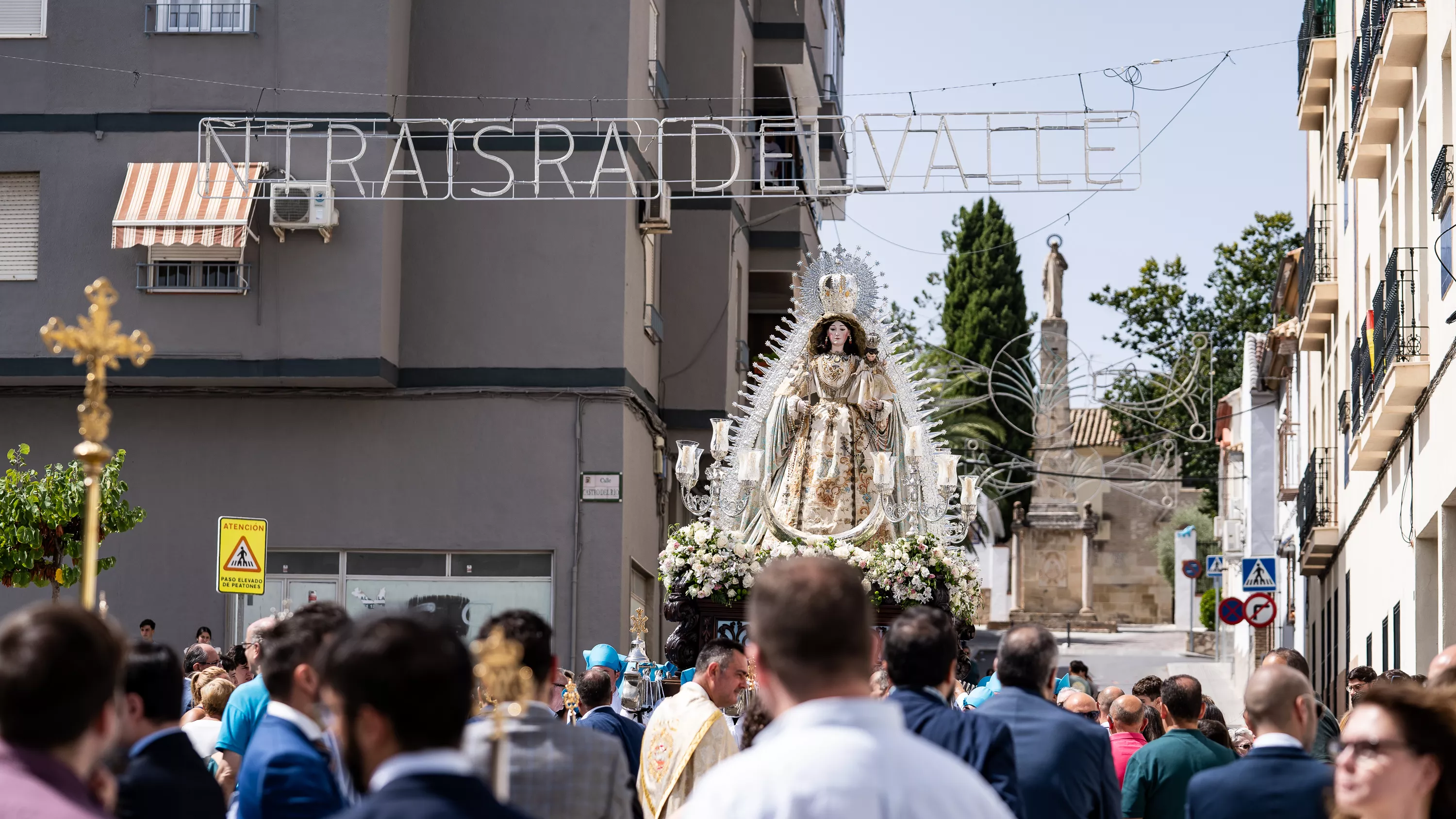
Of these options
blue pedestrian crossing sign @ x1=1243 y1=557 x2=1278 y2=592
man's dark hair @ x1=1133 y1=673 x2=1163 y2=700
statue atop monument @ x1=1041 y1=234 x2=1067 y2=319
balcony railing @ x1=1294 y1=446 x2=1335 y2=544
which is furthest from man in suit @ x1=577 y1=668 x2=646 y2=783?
statue atop monument @ x1=1041 y1=234 x2=1067 y2=319

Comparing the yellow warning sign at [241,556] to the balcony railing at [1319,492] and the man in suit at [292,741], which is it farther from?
the balcony railing at [1319,492]

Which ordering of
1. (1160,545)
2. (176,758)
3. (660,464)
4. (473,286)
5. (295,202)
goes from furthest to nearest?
1. (1160,545)
2. (660,464)
3. (473,286)
4. (295,202)
5. (176,758)

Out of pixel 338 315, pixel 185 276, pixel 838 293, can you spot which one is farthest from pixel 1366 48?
pixel 185 276

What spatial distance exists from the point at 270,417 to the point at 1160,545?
2019 inches

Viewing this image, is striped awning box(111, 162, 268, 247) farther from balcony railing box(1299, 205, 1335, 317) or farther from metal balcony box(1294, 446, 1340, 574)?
metal balcony box(1294, 446, 1340, 574)

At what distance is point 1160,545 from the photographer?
69938 mm

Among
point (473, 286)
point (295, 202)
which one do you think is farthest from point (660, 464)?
point (295, 202)

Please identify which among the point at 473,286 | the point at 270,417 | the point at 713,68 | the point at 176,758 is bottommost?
the point at 176,758

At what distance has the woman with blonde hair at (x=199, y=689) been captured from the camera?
9180mm

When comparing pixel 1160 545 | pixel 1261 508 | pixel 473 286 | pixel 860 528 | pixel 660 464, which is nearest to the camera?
pixel 860 528

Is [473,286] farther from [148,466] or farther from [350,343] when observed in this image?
[148,466]

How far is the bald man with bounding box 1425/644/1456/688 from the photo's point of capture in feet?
20.9

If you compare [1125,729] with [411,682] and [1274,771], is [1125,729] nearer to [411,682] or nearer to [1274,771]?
[1274,771]

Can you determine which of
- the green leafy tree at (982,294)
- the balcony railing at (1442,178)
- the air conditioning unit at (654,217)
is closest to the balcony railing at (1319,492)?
the air conditioning unit at (654,217)
